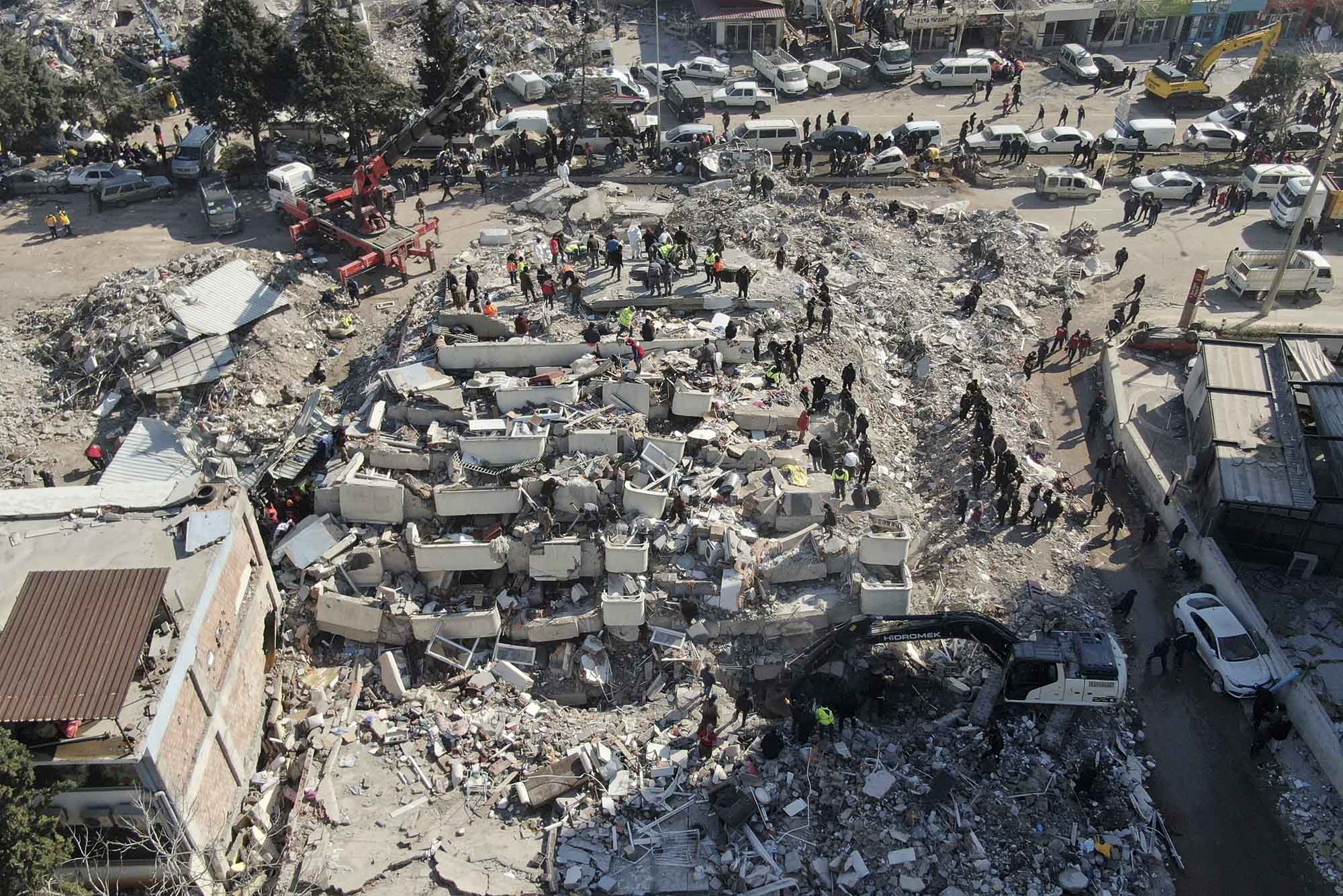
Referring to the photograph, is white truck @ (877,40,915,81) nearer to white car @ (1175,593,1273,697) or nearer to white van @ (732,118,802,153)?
white van @ (732,118,802,153)

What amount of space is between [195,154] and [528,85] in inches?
Answer: 488

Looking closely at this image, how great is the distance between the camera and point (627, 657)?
18062 mm

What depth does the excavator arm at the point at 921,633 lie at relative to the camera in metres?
16.3

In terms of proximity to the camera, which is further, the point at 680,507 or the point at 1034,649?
the point at 680,507

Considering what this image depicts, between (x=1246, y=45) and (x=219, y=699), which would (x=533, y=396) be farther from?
(x=1246, y=45)

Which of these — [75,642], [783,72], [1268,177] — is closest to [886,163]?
[783,72]

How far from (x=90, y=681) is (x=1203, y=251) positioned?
30295 millimetres

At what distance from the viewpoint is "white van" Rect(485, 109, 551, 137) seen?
36375 millimetres

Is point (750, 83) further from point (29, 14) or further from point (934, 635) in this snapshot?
point (29, 14)

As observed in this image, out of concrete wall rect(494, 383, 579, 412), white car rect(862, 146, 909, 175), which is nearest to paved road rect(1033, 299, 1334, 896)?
concrete wall rect(494, 383, 579, 412)

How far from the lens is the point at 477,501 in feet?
62.0

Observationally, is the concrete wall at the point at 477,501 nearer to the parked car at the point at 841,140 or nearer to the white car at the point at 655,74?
the parked car at the point at 841,140

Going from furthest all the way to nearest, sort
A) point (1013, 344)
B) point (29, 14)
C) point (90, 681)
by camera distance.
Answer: point (29, 14) → point (1013, 344) → point (90, 681)

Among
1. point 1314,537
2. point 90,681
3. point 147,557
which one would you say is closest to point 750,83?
point 1314,537
